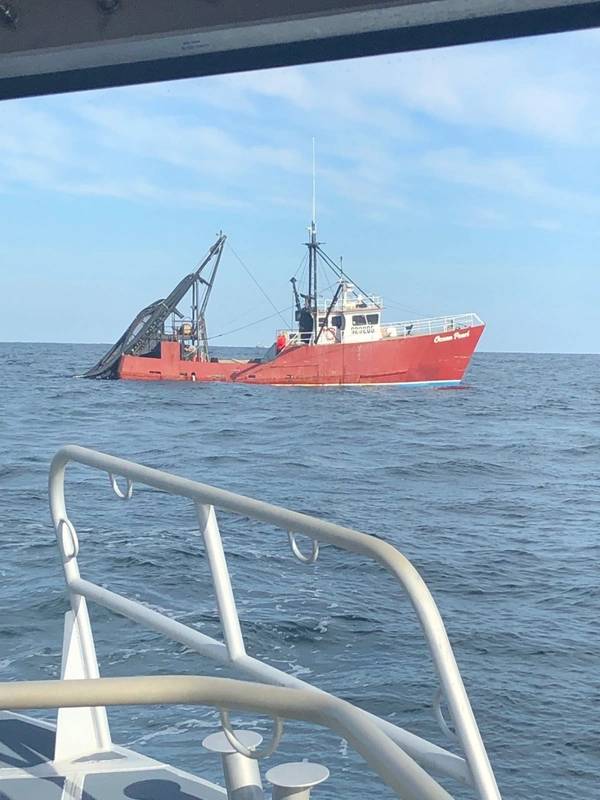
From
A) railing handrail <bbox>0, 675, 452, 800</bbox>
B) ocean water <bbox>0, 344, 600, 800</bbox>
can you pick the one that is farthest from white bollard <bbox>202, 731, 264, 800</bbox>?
ocean water <bbox>0, 344, 600, 800</bbox>

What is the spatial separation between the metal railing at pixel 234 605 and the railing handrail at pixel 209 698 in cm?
2

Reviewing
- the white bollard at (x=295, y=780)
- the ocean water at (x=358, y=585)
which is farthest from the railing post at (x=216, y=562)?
the ocean water at (x=358, y=585)

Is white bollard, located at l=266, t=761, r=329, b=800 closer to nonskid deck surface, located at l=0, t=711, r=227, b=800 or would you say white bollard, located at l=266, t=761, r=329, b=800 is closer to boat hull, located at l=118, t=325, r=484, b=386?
nonskid deck surface, located at l=0, t=711, r=227, b=800

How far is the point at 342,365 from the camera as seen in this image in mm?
34438

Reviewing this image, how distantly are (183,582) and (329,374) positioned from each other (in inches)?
1094

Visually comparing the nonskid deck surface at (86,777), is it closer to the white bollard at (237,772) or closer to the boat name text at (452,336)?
the white bollard at (237,772)

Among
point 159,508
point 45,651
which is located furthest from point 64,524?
point 159,508

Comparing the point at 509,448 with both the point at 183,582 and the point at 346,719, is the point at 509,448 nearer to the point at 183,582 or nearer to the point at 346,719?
the point at 183,582

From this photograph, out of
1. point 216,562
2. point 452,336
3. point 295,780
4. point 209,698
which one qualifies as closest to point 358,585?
point 216,562

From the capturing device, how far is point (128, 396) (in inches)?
1233

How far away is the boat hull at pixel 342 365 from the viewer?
34469 mm

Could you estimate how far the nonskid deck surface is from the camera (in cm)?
183

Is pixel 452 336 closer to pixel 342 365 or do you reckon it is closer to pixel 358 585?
pixel 342 365

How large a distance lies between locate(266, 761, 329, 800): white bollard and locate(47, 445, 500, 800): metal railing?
0.36 feet
